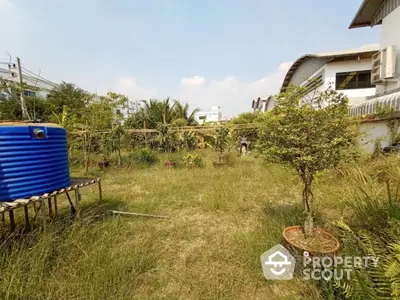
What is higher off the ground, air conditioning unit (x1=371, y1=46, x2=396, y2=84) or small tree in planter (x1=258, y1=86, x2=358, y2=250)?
air conditioning unit (x1=371, y1=46, x2=396, y2=84)

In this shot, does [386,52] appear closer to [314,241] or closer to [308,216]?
[308,216]

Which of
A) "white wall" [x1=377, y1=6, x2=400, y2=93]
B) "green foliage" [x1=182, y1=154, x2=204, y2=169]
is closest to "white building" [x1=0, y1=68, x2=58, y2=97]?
"green foliage" [x1=182, y1=154, x2=204, y2=169]

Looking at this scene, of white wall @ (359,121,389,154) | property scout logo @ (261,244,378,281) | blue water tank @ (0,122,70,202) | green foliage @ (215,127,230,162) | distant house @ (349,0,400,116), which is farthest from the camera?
green foliage @ (215,127,230,162)

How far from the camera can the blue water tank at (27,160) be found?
2453 millimetres

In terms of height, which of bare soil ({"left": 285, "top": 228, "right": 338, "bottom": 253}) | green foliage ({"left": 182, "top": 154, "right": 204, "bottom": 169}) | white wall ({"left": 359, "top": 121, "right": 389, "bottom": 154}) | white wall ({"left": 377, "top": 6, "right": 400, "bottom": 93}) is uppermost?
white wall ({"left": 377, "top": 6, "right": 400, "bottom": 93})

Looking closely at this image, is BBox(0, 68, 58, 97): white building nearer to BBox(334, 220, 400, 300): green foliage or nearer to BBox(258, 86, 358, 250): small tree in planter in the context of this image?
BBox(258, 86, 358, 250): small tree in planter

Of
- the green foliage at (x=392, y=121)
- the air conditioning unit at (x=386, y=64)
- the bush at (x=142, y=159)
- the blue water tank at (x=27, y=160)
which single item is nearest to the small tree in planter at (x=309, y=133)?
the blue water tank at (x=27, y=160)

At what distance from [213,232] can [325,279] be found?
175cm

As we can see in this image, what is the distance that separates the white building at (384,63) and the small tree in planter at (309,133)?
6084 millimetres

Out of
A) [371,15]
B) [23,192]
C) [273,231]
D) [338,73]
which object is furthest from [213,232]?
[338,73]

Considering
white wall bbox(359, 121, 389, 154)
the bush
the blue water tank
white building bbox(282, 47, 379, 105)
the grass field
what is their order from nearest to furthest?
the grass field
the blue water tank
white wall bbox(359, 121, 389, 154)
the bush
white building bbox(282, 47, 379, 105)

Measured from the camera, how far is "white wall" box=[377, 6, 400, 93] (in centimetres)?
798

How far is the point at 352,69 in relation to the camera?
1377 centimetres

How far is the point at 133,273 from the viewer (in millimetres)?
2365
